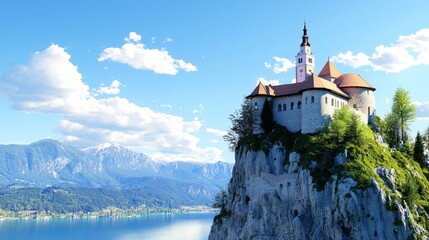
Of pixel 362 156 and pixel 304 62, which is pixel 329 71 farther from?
pixel 362 156

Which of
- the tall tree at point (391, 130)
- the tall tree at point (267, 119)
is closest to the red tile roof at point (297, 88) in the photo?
the tall tree at point (267, 119)

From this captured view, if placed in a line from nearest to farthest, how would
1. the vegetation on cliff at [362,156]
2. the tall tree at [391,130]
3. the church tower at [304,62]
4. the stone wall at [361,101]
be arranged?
the vegetation on cliff at [362,156], the tall tree at [391,130], the stone wall at [361,101], the church tower at [304,62]

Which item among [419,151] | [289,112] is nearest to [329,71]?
[289,112]

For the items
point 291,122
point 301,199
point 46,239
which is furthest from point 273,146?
point 46,239

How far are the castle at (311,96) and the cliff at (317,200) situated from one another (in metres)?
6.13

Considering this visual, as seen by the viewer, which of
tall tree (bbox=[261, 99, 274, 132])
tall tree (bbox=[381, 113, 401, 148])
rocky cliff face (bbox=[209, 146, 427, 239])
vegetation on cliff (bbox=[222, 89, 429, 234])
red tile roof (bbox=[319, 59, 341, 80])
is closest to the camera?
rocky cliff face (bbox=[209, 146, 427, 239])

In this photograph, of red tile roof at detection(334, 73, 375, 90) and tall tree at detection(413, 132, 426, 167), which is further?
red tile roof at detection(334, 73, 375, 90)

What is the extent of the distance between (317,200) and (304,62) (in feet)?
111

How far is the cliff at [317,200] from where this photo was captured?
65.0 m

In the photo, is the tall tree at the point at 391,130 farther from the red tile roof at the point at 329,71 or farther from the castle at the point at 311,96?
the red tile roof at the point at 329,71

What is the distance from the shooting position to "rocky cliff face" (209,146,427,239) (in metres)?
64.9

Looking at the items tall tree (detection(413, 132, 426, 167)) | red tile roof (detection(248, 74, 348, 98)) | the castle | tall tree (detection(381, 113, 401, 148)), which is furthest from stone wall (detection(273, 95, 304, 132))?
tall tree (detection(413, 132, 426, 167))

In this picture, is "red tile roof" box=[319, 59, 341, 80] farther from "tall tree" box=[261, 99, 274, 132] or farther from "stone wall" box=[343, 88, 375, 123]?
"tall tree" box=[261, 99, 274, 132]

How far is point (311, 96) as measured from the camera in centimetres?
7881
